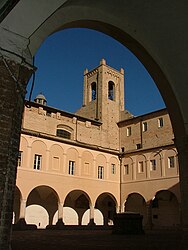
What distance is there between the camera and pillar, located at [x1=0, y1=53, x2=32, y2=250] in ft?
14.1

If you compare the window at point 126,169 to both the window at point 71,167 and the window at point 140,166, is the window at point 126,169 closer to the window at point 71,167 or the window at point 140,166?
the window at point 140,166

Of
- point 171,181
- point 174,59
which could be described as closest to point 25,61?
point 174,59

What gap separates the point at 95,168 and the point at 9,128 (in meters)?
24.7

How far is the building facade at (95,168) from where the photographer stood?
2520 centimetres

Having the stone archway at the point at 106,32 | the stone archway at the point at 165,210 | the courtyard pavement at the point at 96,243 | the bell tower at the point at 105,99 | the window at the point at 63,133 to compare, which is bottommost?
the courtyard pavement at the point at 96,243

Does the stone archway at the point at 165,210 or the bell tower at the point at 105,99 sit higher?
the bell tower at the point at 105,99

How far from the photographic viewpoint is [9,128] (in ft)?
15.0

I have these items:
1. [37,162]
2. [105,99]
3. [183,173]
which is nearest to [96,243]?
[183,173]

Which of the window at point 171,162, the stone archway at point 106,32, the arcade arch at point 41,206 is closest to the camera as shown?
the stone archway at point 106,32

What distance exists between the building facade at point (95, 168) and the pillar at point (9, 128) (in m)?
19.5

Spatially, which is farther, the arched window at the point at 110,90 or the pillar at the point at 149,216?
the arched window at the point at 110,90

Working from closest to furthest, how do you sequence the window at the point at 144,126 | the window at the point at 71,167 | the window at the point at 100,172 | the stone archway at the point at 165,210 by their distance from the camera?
1. the window at the point at 71,167
2. the stone archway at the point at 165,210
3. the window at the point at 100,172
4. the window at the point at 144,126

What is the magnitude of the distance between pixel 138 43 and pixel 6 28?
4016 mm

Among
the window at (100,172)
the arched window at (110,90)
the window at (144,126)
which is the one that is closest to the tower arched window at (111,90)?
the arched window at (110,90)
